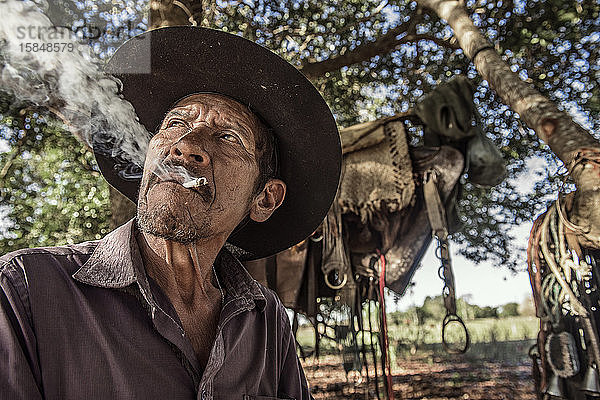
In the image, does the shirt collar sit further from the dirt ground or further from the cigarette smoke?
the dirt ground

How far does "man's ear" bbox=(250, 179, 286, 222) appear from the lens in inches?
81.3

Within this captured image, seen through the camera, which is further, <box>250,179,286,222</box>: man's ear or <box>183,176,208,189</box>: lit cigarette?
<box>250,179,286,222</box>: man's ear

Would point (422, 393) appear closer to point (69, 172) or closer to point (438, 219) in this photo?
point (438, 219)

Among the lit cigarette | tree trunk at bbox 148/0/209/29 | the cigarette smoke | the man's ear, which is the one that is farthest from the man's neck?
tree trunk at bbox 148/0/209/29

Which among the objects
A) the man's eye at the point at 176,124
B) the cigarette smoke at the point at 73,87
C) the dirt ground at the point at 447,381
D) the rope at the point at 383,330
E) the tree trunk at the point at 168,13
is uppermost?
the tree trunk at the point at 168,13

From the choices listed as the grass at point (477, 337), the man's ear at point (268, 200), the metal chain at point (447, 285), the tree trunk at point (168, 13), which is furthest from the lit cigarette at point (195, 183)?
the grass at point (477, 337)

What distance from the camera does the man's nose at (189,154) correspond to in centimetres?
162

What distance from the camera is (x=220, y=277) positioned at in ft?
6.45

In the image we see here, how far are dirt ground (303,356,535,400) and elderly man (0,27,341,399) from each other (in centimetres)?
466

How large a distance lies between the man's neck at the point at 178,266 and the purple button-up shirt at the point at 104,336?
0.25 feet

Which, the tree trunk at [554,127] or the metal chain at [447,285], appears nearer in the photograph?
the tree trunk at [554,127]

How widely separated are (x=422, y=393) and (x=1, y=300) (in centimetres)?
786

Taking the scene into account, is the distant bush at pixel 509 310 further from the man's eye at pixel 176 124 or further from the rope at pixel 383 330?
the man's eye at pixel 176 124

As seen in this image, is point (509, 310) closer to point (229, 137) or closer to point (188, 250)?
point (229, 137)
